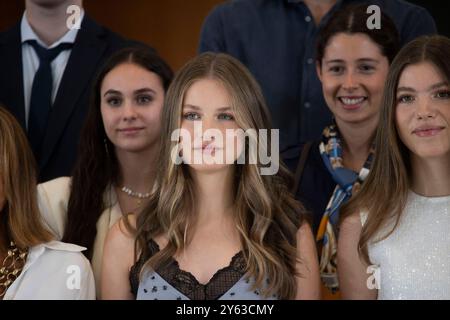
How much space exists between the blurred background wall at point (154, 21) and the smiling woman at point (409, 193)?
32.0 inches

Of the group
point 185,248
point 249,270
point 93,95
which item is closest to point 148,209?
point 185,248

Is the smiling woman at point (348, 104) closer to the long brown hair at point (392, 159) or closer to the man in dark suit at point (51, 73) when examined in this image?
the long brown hair at point (392, 159)

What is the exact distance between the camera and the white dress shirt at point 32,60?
8.55ft

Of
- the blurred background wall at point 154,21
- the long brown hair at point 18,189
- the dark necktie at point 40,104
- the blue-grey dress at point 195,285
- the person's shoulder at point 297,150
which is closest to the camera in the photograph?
the blue-grey dress at point 195,285

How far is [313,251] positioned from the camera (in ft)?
6.88

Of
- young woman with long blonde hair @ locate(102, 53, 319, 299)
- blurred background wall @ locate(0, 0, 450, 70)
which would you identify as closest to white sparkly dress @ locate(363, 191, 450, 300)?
young woman with long blonde hair @ locate(102, 53, 319, 299)

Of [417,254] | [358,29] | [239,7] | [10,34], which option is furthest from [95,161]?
[417,254]

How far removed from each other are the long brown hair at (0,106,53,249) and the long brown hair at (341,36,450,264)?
0.76 meters

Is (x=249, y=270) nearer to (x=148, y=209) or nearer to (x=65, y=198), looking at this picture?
(x=148, y=209)

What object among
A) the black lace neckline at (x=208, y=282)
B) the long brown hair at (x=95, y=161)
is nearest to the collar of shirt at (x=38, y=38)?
the long brown hair at (x=95, y=161)

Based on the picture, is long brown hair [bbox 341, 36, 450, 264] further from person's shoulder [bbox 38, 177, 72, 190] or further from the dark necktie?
the dark necktie

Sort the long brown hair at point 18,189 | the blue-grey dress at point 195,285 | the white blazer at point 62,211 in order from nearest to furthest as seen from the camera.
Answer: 1. the blue-grey dress at point 195,285
2. the long brown hair at point 18,189
3. the white blazer at point 62,211

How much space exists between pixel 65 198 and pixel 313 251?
0.74 m

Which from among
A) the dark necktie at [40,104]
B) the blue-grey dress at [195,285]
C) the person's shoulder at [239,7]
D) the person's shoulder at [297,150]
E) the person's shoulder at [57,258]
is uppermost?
the person's shoulder at [239,7]
